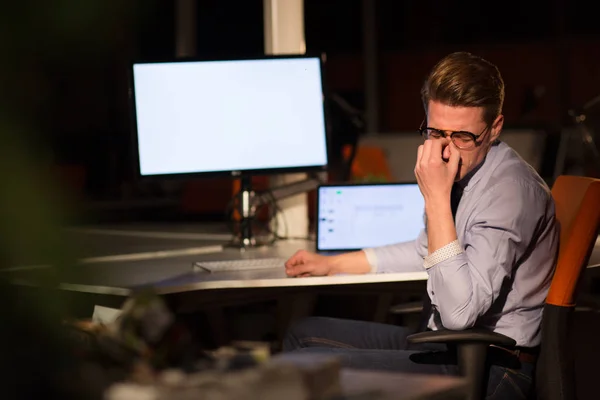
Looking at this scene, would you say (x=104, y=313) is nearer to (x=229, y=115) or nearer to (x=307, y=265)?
(x=307, y=265)

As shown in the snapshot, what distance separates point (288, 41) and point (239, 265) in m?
1.25

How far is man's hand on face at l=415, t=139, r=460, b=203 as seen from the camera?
2068mm

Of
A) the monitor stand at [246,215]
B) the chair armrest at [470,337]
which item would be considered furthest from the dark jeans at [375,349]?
the monitor stand at [246,215]

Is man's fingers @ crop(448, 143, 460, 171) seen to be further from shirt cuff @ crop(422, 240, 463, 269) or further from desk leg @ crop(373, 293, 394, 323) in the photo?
desk leg @ crop(373, 293, 394, 323)

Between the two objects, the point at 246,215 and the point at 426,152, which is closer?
the point at 426,152

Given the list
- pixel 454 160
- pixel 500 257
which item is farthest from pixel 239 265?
pixel 500 257

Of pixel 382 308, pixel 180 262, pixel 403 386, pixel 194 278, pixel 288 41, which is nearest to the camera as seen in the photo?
pixel 403 386

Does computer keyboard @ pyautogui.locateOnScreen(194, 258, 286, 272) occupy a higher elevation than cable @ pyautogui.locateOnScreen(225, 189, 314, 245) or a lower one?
lower

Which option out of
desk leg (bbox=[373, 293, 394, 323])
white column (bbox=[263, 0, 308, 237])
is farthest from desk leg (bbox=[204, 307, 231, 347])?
desk leg (bbox=[373, 293, 394, 323])

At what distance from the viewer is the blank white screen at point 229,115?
9.61 ft

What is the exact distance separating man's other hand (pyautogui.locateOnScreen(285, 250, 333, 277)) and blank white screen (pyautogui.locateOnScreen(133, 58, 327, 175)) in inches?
25.4

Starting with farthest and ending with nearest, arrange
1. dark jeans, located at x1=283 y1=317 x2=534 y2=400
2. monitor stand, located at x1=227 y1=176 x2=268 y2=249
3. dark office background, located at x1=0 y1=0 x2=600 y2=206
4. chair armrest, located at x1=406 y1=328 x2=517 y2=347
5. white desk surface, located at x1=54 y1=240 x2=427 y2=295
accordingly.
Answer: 1. dark office background, located at x1=0 y1=0 x2=600 y2=206
2. monitor stand, located at x1=227 y1=176 x2=268 y2=249
3. white desk surface, located at x1=54 y1=240 x2=427 y2=295
4. dark jeans, located at x1=283 y1=317 x2=534 y2=400
5. chair armrest, located at x1=406 y1=328 x2=517 y2=347

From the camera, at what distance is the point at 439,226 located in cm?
200

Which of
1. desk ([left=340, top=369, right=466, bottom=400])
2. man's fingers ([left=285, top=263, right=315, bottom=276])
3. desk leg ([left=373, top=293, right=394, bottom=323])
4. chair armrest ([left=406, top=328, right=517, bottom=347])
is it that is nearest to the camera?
desk ([left=340, top=369, right=466, bottom=400])
